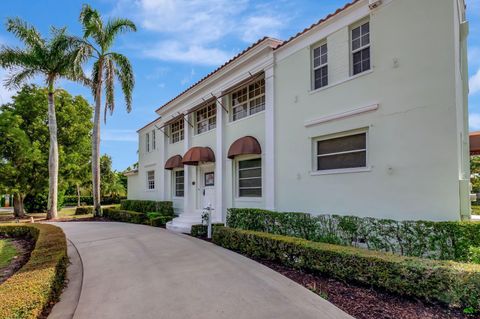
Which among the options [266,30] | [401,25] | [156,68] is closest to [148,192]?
[156,68]

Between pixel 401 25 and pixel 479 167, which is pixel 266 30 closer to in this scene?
pixel 401 25

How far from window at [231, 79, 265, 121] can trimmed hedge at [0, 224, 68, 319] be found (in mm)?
8436

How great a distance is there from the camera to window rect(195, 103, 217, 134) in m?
15.6

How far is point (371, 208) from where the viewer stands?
27.1ft

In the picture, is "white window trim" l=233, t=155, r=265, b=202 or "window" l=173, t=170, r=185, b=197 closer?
"white window trim" l=233, t=155, r=265, b=202

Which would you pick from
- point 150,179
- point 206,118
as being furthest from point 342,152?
point 150,179

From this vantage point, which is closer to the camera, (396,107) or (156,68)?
(396,107)

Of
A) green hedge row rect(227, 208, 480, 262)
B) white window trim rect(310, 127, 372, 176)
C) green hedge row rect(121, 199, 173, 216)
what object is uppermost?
white window trim rect(310, 127, 372, 176)

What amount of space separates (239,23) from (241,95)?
12.1ft

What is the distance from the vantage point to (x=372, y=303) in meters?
4.92

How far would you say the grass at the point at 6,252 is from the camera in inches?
338

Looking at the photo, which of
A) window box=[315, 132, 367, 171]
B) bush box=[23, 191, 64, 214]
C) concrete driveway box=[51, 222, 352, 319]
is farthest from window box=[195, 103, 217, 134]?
bush box=[23, 191, 64, 214]

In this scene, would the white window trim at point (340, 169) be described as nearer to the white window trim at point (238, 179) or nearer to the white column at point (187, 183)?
the white window trim at point (238, 179)

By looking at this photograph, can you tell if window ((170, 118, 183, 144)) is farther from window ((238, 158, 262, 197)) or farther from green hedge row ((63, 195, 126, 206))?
green hedge row ((63, 195, 126, 206))
